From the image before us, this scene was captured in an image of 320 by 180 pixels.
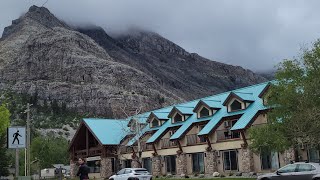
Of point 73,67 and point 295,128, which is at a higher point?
point 73,67

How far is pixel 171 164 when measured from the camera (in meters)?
50.0

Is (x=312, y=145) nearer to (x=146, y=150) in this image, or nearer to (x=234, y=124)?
(x=234, y=124)

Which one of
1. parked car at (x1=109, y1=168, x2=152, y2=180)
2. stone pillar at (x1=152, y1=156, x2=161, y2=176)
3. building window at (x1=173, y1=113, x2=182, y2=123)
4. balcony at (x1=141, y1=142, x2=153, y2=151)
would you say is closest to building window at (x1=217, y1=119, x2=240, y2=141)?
building window at (x1=173, y1=113, x2=182, y2=123)

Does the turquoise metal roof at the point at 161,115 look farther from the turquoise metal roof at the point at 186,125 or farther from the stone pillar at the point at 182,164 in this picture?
the stone pillar at the point at 182,164

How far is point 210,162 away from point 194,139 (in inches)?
146

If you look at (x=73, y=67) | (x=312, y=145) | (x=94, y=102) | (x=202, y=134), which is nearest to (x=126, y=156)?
(x=202, y=134)

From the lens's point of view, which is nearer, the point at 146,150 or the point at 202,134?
the point at 202,134

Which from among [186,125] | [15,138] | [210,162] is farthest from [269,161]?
[15,138]

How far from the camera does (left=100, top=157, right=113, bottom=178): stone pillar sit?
188 feet

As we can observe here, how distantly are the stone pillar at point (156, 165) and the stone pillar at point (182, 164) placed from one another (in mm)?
3814

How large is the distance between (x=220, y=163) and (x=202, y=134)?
10.7 ft

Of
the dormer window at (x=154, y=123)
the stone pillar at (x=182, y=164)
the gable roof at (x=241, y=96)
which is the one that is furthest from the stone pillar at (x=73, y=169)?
the gable roof at (x=241, y=96)

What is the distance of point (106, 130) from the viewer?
60062mm

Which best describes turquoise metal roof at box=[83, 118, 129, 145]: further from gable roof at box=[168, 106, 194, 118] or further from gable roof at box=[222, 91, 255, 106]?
gable roof at box=[222, 91, 255, 106]
